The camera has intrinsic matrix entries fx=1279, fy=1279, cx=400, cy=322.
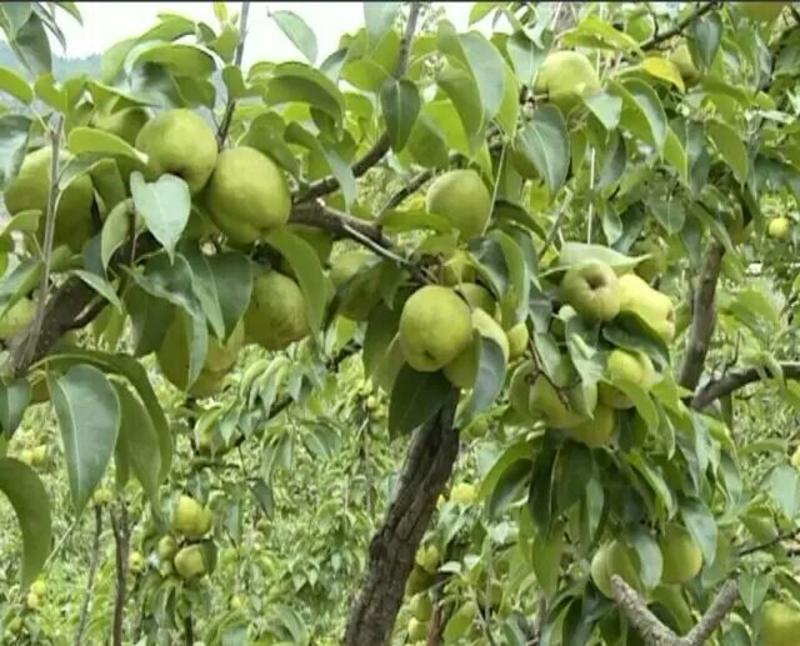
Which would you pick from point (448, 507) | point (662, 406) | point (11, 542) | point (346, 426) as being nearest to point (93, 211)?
point (662, 406)

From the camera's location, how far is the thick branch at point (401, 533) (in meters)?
1.24

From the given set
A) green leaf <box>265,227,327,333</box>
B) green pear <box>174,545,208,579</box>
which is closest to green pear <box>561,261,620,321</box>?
green leaf <box>265,227,327,333</box>

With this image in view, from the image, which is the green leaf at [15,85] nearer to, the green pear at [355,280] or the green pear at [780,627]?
the green pear at [355,280]

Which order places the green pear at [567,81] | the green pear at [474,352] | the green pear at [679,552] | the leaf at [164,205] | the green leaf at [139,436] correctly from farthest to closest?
the green pear at [679,552] < the green pear at [567,81] < the green pear at [474,352] < the green leaf at [139,436] < the leaf at [164,205]

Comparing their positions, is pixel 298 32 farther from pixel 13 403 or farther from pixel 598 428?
pixel 598 428

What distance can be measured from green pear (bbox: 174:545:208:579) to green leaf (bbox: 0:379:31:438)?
1335 mm

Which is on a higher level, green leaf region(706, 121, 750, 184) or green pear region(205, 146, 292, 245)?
green pear region(205, 146, 292, 245)

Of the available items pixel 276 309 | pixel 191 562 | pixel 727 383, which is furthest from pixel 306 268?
pixel 191 562

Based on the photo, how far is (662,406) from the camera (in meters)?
1.05

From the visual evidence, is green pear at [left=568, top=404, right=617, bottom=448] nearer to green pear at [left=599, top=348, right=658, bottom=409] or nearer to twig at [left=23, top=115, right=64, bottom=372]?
green pear at [left=599, top=348, right=658, bottom=409]

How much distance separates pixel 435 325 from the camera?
891mm

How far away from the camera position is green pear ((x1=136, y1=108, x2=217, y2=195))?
2.49ft

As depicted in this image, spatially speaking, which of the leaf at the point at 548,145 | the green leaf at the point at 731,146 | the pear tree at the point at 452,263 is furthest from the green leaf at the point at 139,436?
the green leaf at the point at 731,146

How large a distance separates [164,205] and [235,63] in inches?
5.2
